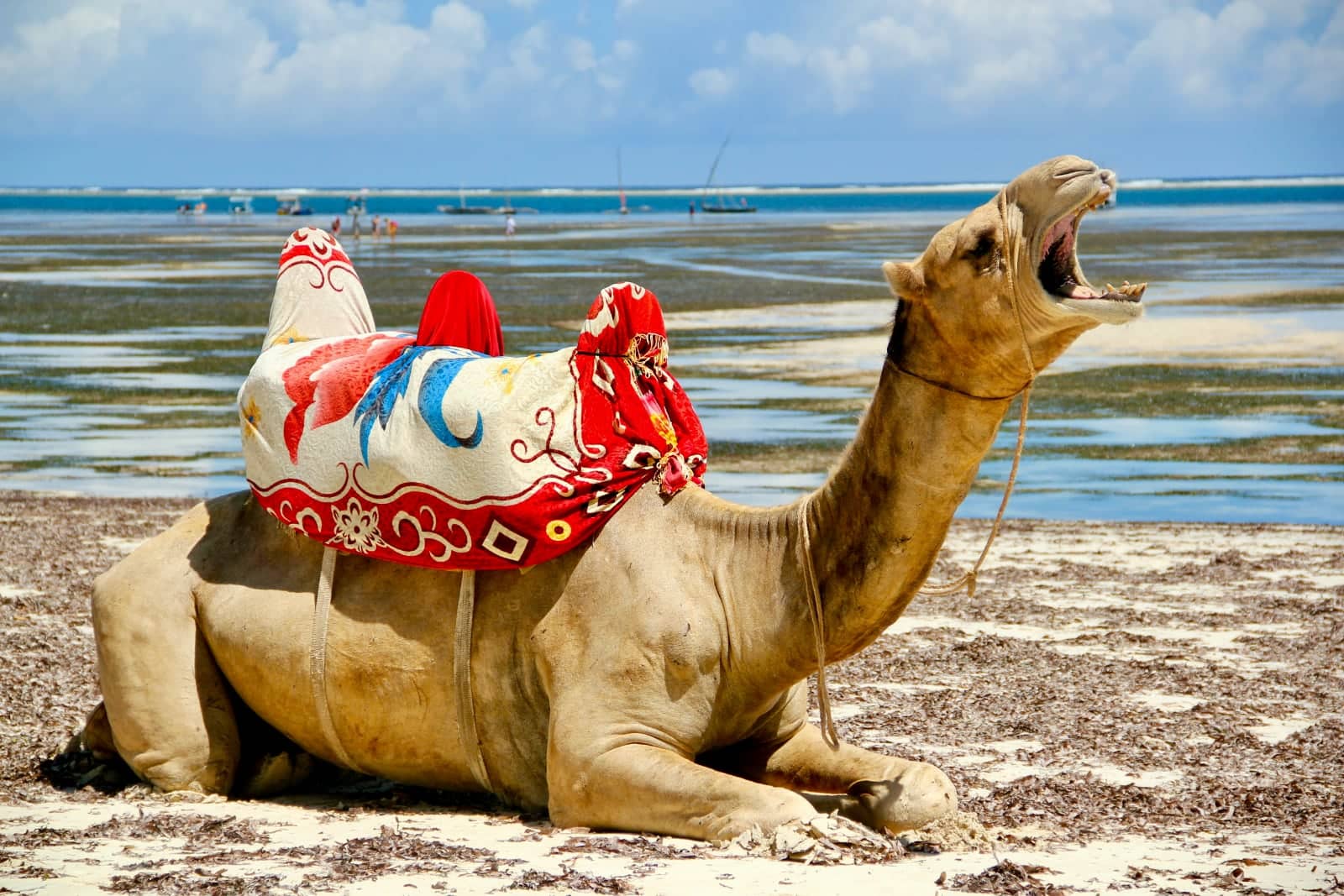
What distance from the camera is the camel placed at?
5.23m

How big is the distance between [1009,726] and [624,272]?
42.7 metres

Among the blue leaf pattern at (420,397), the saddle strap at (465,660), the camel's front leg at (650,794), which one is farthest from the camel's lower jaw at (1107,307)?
the saddle strap at (465,660)

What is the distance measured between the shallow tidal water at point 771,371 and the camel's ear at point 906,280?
9.37 meters

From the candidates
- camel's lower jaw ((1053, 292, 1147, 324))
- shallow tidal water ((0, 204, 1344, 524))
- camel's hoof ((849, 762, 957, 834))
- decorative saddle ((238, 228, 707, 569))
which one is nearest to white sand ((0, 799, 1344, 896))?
camel's hoof ((849, 762, 957, 834))

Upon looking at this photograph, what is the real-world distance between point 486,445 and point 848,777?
1.64m

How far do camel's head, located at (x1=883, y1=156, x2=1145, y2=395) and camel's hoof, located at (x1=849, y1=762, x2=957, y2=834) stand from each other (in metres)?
1.35

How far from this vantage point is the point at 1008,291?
16.8 ft

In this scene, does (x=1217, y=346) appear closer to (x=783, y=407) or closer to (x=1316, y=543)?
(x=783, y=407)

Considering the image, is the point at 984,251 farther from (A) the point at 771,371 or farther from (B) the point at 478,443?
(A) the point at 771,371

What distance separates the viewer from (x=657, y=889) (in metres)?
5.13

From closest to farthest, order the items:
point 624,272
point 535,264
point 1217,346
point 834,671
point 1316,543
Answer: point 834,671, point 1316,543, point 1217,346, point 624,272, point 535,264

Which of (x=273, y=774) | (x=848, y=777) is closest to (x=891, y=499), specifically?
(x=848, y=777)

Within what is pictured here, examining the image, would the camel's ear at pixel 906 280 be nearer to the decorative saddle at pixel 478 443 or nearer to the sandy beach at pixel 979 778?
the decorative saddle at pixel 478 443

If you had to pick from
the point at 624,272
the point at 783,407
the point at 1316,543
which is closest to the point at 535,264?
the point at 624,272
